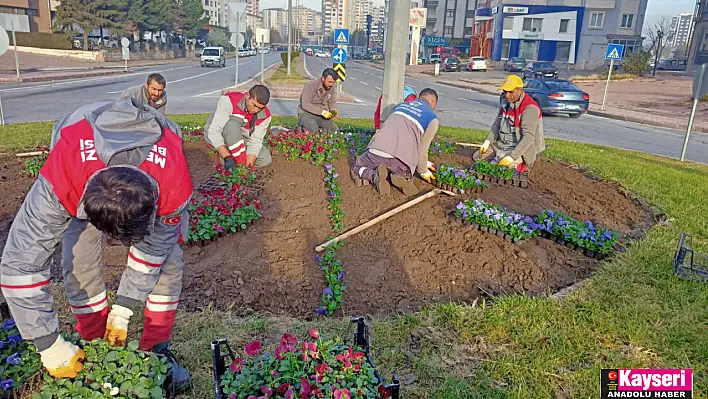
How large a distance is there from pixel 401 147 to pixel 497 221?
4.14ft

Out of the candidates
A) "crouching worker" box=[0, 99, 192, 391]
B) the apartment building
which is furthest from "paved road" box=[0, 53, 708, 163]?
the apartment building

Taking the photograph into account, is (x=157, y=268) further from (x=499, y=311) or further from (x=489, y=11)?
(x=489, y=11)

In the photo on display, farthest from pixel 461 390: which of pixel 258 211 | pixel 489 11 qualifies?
pixel 489 11

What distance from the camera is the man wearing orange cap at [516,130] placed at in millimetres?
6039

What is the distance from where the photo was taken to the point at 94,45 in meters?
46.8

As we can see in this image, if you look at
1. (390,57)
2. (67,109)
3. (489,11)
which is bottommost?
(67,109)

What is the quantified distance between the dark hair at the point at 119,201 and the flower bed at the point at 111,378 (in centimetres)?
64

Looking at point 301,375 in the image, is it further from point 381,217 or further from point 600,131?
point 600,131

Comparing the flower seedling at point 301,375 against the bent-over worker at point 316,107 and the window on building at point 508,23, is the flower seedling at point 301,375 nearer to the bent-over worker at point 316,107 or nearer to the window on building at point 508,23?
the bent-over worker at point 316,107

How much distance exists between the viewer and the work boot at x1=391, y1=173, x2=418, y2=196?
5148mm

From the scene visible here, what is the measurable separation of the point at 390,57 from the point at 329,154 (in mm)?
1561

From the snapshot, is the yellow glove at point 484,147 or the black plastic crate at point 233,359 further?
the yellow glove at point 484,147

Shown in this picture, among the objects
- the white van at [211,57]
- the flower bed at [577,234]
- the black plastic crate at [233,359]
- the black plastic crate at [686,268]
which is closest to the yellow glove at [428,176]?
the flower bed at [577,234]

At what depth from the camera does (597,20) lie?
169 feet
